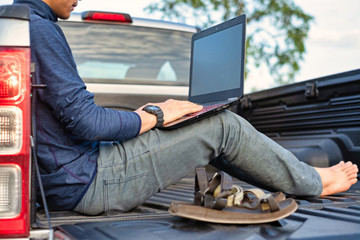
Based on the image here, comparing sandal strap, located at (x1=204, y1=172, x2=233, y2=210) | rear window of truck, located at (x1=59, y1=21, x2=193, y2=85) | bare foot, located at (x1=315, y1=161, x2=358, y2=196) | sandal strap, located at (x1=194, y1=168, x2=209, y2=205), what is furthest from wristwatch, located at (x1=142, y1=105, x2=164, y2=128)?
rear window of truck, located at (x1=59, y1=21, x2=193, y2=85)

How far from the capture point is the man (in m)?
1.78

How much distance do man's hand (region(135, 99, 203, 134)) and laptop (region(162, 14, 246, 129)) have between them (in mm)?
26

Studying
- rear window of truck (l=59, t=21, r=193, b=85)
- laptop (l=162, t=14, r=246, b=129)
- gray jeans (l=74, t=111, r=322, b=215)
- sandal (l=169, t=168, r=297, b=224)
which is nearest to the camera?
sandal (l=169, t=168, r=297, b=224)

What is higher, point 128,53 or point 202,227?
point 128,53

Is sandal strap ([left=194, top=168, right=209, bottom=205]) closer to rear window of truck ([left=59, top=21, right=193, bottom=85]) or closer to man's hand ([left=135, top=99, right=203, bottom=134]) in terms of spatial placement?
man's hand ([left=135, top=99, right=203, bottom=134])

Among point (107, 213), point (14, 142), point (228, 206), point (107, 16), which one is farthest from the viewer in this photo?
point (107, 16)

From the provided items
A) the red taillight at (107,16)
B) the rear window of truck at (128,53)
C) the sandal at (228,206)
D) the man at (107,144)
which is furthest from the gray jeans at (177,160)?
the red taillight at (107,16)

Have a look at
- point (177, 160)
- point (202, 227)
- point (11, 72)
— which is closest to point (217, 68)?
point (177, 160)

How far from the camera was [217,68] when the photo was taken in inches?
90.4

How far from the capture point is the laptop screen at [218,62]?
2129 mm

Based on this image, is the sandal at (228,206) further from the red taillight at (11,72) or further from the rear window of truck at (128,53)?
the rear window of truck at (128,53)

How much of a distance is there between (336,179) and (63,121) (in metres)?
1.45

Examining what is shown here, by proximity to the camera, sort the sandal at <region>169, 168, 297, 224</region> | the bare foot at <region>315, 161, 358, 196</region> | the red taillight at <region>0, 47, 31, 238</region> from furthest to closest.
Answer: the bare foot at <region>315, 161, 358, 196</region>, the sandal at <region>169, 168, 297, 224</region>, the red taillight at <region>0, 47, 31, 238</region>

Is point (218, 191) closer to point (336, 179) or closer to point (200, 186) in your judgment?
point (200, 186)
